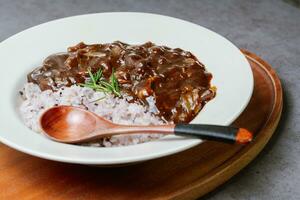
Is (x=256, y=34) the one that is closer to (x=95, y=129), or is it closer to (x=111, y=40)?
(x=111, y=40)

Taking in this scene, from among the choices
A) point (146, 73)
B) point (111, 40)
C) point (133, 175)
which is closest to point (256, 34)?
point (111, 40)

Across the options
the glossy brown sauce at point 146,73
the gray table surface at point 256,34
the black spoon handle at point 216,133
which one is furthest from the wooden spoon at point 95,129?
the gray table surface at point 256,34

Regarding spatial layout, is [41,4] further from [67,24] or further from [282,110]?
[282,110]

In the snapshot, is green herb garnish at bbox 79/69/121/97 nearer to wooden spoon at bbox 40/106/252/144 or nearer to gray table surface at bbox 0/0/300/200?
wooden spoon at bbox 40/106/252/144

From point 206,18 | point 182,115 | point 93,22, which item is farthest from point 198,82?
point 206,18

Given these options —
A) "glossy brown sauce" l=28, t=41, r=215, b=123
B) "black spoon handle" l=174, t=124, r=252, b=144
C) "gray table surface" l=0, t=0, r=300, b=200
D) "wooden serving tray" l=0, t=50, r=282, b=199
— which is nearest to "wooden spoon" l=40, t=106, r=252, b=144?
"black spoon handle" l=174, t=124, r=252, b=144

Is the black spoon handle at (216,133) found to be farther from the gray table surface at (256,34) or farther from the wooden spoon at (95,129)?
the gray table surface at (256,34)
